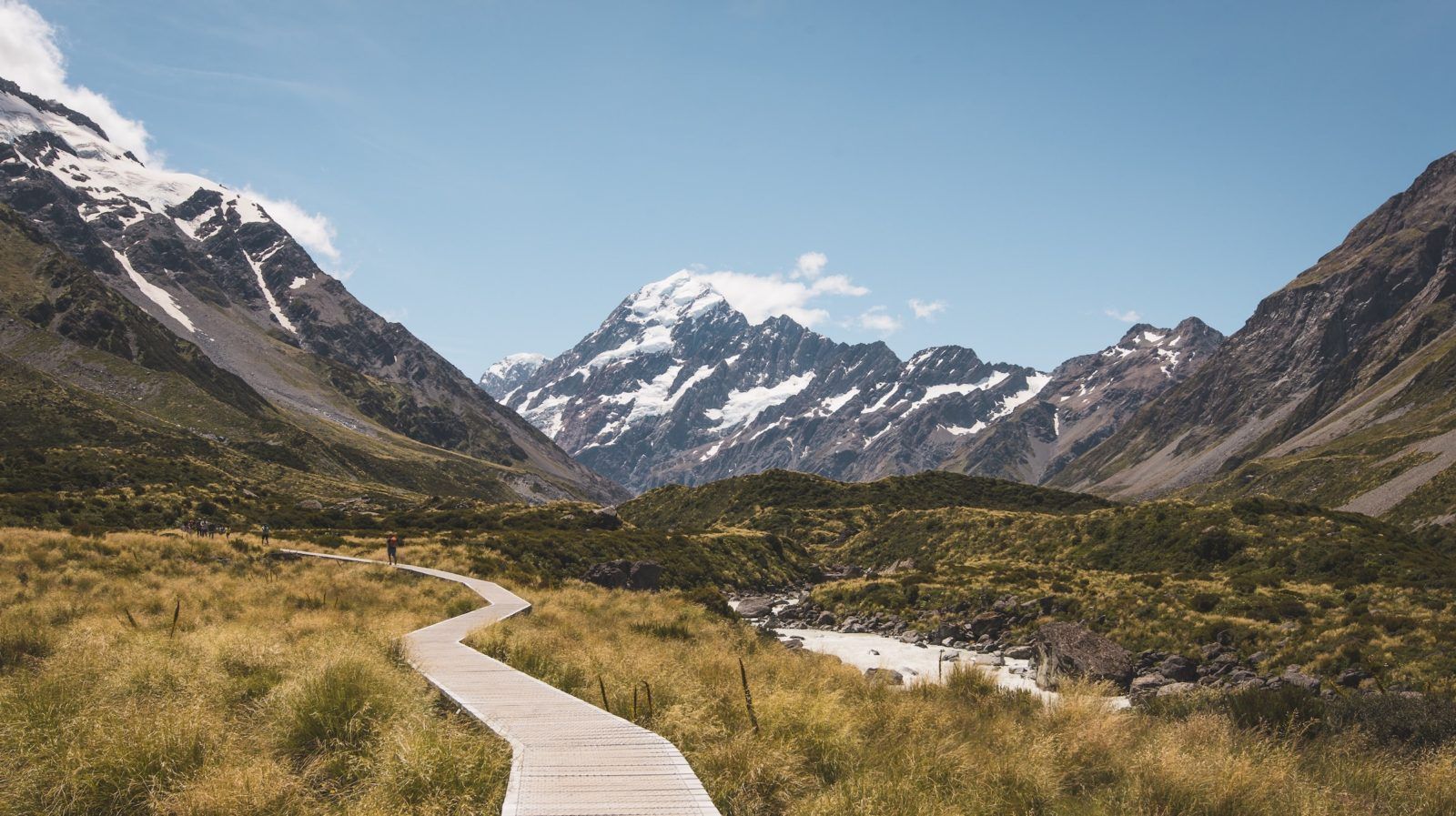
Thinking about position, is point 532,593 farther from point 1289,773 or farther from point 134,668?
point 1289,773

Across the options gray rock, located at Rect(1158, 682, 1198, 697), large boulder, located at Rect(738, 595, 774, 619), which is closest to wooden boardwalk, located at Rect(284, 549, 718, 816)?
gray rock, located at Rect(1158, 682, 1198, 697)

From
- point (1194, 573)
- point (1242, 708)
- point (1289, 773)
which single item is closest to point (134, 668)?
point (1289, 773)

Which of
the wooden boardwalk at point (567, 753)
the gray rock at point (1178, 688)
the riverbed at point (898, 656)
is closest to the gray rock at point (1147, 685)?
the gray rock at point (1178, 688)

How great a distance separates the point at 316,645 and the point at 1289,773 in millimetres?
15654

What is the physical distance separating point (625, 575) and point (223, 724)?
3393 cm

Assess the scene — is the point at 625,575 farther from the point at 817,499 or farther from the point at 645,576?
the point at 817,499

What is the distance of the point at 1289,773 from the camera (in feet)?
33.4

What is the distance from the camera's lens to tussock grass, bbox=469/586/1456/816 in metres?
9.12

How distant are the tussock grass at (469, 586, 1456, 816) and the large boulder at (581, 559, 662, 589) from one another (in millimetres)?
25017

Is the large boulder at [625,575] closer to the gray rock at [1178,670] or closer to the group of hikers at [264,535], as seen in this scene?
the group of hikers at [264,535]

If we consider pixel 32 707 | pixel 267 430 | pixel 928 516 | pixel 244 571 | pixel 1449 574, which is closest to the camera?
pixel 32 707

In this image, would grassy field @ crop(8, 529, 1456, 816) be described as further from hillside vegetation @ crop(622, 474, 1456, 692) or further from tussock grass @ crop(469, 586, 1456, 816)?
hillside vegetation @ crop(622, 474, 1456, 692)

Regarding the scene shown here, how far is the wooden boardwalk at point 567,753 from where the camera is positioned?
7066 mm

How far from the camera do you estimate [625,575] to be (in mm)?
42938
